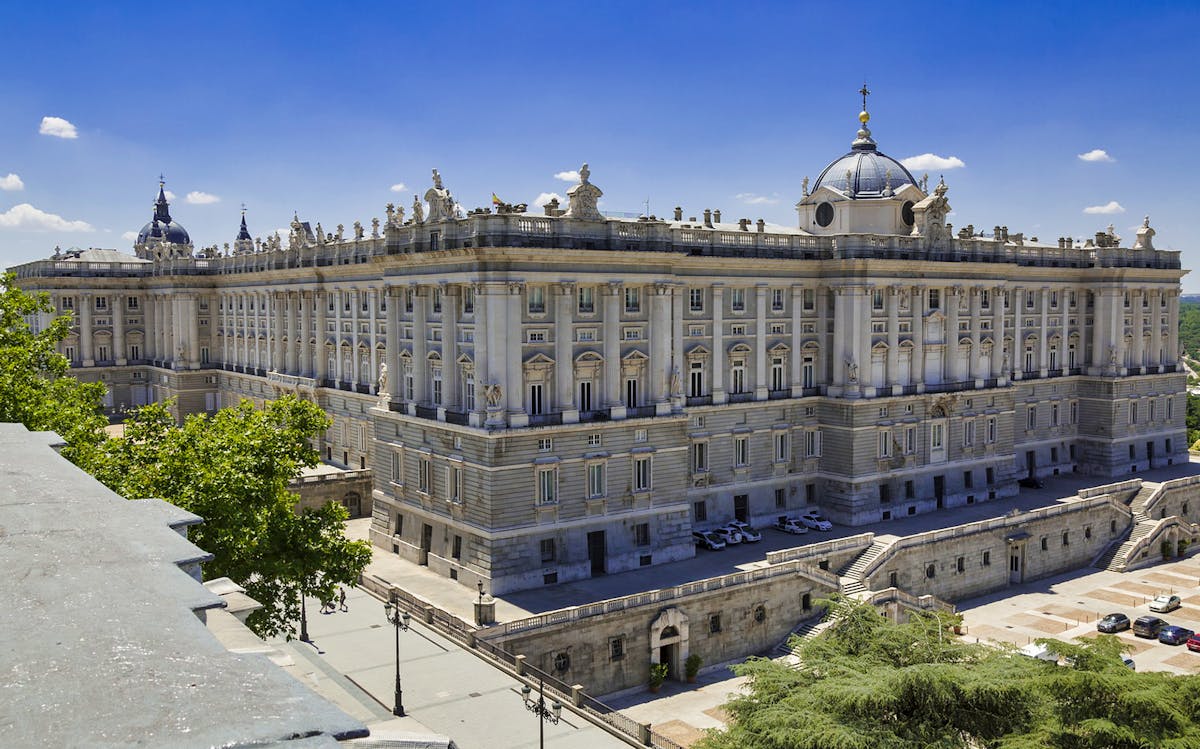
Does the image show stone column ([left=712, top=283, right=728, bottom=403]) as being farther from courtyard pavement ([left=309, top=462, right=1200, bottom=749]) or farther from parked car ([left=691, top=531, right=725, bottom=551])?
courtyard pavement ([left=309, top=462, right=1200, bottom=749])

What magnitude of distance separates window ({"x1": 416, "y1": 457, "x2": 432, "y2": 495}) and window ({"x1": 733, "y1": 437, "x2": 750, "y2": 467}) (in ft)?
65.0

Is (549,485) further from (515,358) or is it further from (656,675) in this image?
(656,675)

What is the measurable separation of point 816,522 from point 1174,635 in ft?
68.1

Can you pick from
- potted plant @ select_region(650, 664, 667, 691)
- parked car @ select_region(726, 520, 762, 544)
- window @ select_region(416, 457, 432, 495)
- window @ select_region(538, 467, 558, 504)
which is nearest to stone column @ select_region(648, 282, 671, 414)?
window @ select_region(538, 467, 558, 504)

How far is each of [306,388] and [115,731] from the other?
262 feet

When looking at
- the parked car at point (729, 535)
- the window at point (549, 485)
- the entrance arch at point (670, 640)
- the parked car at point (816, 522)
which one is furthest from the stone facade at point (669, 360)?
the entrance arch at point (670, 640)

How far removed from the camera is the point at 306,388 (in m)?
82.8

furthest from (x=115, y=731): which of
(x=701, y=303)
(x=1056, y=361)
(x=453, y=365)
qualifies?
(x=1056, y=361)

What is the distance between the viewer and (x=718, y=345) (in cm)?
6438

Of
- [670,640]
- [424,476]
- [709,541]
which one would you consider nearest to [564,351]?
[424,476]

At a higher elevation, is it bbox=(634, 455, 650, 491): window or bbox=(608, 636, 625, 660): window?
bbox=(634, 455, 650, 491): window

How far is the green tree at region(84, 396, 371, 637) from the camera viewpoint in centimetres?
3522

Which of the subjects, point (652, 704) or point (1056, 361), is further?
point (1056, 361)

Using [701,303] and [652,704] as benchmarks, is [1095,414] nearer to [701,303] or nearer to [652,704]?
[701,303]
